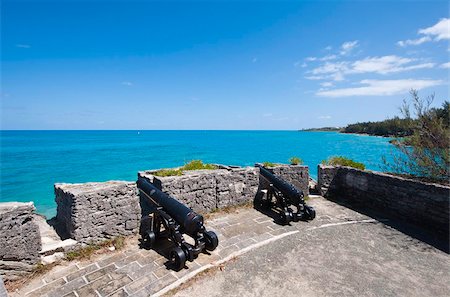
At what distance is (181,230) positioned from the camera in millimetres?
5496

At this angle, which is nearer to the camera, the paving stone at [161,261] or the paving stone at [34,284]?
the paving stone at [34,284]

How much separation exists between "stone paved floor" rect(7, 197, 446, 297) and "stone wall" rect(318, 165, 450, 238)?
3.01 metres

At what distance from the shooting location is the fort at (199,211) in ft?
15.6

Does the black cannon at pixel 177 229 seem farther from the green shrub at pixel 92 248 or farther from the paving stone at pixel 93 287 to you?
the paving stone at pixel 93 287

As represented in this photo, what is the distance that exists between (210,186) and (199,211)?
87cm

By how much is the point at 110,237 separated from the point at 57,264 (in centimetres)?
121

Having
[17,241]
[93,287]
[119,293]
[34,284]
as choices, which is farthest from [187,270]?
[17,241]

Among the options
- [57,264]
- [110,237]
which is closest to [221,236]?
[110,237]

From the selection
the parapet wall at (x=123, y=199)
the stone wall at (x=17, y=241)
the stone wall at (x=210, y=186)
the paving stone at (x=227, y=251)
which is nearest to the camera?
the stone wall at (x=17, y=241)

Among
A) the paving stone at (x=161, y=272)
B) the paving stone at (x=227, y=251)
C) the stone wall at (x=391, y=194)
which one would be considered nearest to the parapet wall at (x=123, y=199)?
the paving stone at (x=161, y=272)

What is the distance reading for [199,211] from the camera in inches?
320

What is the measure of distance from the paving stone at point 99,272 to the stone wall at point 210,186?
98.4 inches

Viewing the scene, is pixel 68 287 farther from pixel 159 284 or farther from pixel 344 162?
pixel 344 162

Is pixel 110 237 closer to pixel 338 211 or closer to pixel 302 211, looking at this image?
pixel 302 211
